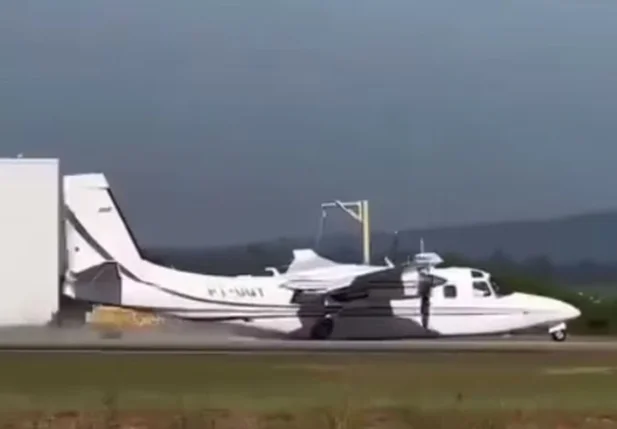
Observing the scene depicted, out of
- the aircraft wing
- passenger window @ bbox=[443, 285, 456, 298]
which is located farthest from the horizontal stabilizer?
passenger window @ bbox=[443, 285, 456, 298]

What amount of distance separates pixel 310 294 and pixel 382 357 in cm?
1565

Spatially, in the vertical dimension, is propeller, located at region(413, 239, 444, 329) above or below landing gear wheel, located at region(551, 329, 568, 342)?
above

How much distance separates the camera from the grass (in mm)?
14383

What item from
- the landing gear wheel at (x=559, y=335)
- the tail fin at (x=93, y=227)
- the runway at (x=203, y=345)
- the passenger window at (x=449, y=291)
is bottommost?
the landing gear wheel at (x=559, y=335)

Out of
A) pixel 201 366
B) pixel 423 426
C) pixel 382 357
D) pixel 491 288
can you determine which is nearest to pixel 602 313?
pixel 491 288

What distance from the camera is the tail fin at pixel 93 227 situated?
46688mm

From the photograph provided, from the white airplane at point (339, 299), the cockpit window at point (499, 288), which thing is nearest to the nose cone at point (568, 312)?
the white airplane at point (339, 299)

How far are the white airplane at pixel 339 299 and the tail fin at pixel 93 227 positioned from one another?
1258 millimetres

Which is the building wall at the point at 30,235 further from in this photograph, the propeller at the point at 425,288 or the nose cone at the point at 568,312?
the nose cone at the point at 568,312

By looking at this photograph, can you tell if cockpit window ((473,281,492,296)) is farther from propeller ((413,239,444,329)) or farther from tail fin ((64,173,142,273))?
tail fin ((64,173,142,273))

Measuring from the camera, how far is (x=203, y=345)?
1375 inches

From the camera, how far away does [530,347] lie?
112 feet

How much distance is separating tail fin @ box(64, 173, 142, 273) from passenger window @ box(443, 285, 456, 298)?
10.2m

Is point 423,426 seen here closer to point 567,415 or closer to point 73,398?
point 567,415
